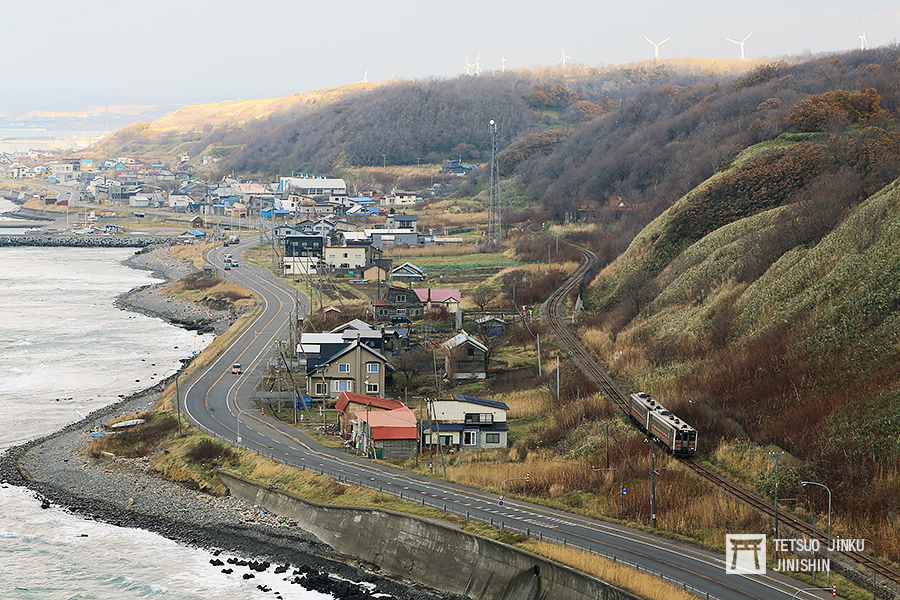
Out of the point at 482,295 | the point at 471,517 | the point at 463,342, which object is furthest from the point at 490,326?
the point at 471,517

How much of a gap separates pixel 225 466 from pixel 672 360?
53.9 ft

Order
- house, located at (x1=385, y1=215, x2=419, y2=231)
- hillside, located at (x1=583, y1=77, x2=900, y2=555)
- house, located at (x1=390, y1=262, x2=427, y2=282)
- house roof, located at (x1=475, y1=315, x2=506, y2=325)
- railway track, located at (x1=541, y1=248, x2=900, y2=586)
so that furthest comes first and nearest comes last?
house, located at (x1=385, y1=215, x2=419, y2=231) → house, located at (x1=390, y1=262, x2=427, y2=282) → house roof, located at (x1=475, y1=315, x2=506, y2=325) → hillside, located at (x1=583, y1=77, x2=900, y2=555) → railway track, located at (x1=541, y1=248, x2=900, y2=586)

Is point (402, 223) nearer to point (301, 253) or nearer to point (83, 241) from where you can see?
point (301, 253)

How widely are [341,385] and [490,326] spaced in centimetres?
1110

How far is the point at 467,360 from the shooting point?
36375mm

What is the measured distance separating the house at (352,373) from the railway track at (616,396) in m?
8.05

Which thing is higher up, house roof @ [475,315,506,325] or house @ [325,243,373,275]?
house @ [325,243,373,275]

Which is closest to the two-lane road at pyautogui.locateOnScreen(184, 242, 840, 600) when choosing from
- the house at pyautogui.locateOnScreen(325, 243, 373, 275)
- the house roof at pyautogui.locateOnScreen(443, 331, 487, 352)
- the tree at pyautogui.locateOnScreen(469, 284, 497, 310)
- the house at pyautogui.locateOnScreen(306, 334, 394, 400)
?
the house at pyautogui.locateOnScreen(306, 334, 394, 400)

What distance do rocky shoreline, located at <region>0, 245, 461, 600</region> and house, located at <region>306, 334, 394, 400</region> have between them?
7.20 m

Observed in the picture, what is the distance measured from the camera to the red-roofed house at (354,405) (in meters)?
30.1

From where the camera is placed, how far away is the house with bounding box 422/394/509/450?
2861 cm

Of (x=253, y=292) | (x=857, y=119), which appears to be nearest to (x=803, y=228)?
(x=857, y=119)

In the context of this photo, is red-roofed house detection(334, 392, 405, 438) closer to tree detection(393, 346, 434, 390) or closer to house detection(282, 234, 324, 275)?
tree detection(393, 346, 434, 390)

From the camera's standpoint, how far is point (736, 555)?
1897 cm
